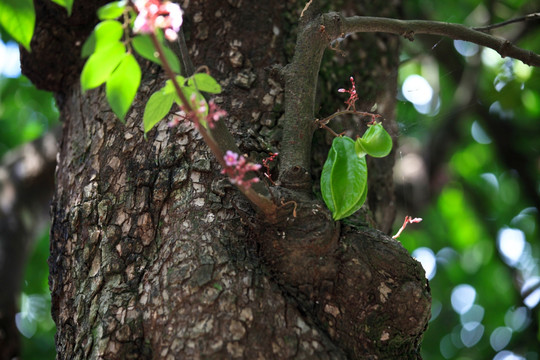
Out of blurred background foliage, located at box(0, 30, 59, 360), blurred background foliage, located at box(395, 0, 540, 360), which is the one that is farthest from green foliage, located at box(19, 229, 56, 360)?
blurred background foliage, located at box(395, 0, 540, 360)

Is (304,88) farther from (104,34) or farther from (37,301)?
(37,301)

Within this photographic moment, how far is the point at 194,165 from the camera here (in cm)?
173

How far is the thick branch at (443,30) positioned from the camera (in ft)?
5.65

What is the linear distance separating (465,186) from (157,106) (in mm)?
4279

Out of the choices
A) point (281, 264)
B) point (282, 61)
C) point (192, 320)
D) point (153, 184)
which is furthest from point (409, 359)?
point (282, 61)

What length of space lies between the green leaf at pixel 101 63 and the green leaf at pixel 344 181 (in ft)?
2.22

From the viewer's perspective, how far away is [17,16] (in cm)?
127

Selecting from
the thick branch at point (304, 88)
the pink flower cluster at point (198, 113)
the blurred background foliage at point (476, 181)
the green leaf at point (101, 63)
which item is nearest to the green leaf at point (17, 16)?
the green leaf at point (101, 63)

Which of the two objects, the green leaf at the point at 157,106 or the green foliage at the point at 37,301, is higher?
the green leaf at the point at 157,106

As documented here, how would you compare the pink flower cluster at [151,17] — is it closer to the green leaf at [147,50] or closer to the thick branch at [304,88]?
the green leaf at [147,50]

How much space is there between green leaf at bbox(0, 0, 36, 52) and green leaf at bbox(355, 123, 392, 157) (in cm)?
92

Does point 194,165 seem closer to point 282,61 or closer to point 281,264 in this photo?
point 281,264

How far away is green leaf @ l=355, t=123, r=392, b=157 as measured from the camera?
1590 mm

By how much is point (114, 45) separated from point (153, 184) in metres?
0.61
